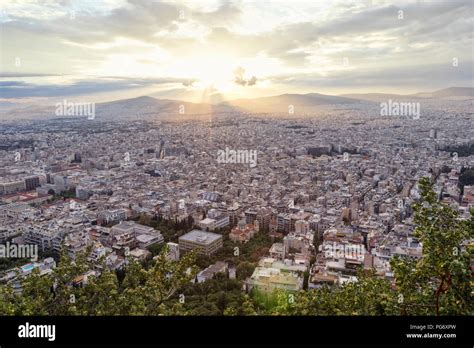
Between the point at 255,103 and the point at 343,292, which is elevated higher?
the point at 255,103

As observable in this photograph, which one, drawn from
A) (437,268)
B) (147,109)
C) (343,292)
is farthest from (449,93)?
(147,109)

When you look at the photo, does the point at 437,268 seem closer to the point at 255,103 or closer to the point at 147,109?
the point at 255,103

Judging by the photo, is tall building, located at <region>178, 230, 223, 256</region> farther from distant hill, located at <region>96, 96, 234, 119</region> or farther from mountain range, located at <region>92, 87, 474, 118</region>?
distant hill, located at <region>96, 96, 234, 119</region>
